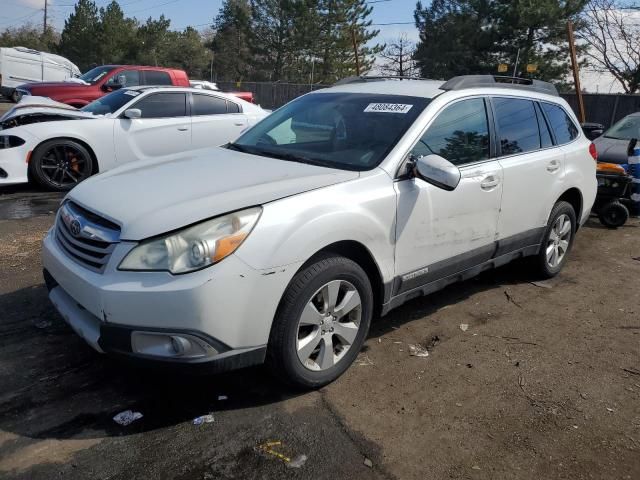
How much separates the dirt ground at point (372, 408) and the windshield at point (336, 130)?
1304 millimetres

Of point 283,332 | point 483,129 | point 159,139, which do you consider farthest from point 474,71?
point 283,332

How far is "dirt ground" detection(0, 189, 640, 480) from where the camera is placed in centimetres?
258

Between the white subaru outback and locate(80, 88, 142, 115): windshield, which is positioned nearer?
the white subaru outback

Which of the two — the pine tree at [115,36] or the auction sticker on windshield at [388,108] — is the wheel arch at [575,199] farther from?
the pine tree at [115,36]

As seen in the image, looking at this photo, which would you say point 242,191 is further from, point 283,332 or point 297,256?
point 283,332

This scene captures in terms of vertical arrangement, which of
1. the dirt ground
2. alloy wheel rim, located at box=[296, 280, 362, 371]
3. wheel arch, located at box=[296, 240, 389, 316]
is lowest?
the dirt ground

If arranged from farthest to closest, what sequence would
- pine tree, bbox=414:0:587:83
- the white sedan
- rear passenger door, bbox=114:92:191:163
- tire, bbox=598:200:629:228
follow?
1. pine tree, bbox=414:0:587:83
2. rear passenger door, bbox=114:92:191:163
3. the white sedan
4. tire, bbox=598:200:629:228

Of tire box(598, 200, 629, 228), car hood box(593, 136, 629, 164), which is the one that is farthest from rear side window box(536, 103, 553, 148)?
car hood box(593, 136, 629, 164)

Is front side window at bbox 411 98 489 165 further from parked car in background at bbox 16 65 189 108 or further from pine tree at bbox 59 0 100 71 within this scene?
pine tree at bbox 59 0 100 71

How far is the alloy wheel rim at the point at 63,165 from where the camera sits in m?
7.84

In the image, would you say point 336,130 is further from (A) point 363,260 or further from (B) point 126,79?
(B) point 126,79

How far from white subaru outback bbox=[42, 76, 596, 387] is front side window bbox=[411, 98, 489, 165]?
0.01m

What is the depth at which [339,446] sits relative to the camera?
106 inches

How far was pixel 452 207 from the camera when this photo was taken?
3721 millimetres
